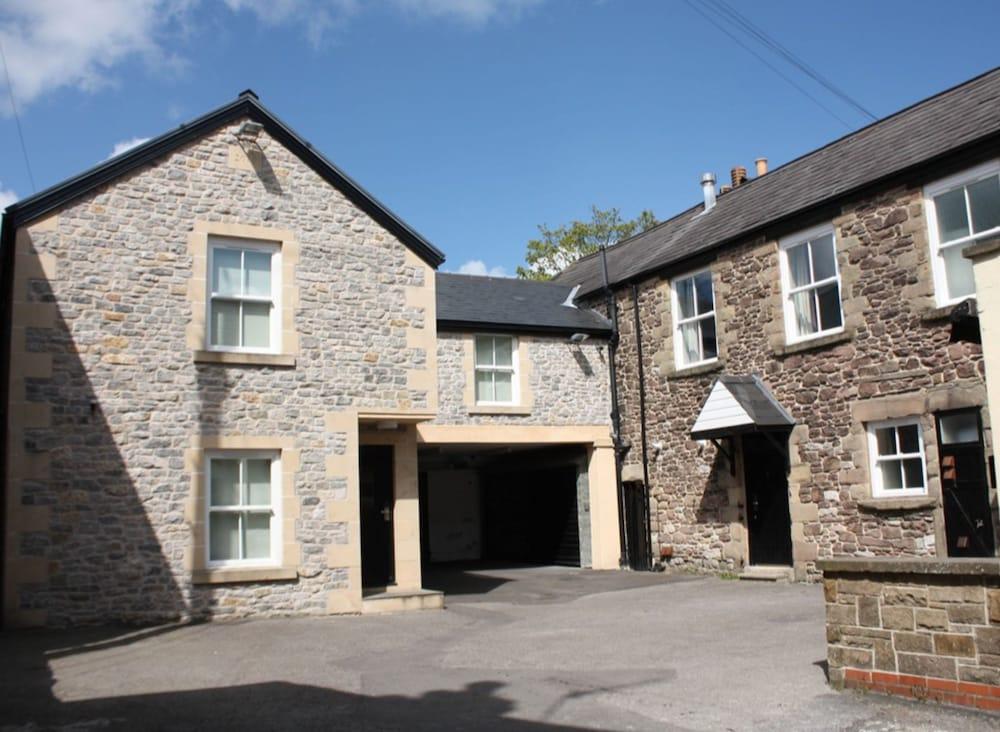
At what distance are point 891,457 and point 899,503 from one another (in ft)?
2.47

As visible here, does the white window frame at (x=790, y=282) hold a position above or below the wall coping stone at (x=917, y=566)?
above

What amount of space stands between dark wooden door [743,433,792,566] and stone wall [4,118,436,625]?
6294 millimetres

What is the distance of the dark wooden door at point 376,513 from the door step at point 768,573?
619 centimetres

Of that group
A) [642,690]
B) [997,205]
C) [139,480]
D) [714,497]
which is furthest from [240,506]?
[997,205]

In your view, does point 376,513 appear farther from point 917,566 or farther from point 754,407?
point 917,566

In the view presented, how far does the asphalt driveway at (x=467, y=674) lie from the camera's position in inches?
278

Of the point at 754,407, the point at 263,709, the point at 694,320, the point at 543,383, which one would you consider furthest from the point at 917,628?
the point at 543,383

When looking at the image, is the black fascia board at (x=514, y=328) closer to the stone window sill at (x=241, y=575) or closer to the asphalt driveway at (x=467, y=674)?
the asphalt driveway at (x=467, y=674)

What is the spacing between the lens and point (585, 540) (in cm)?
2066

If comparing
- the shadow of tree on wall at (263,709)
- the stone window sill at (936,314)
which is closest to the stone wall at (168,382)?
the shadow of tree on wall at (263,709)

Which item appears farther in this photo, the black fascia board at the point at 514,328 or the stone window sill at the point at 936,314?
the black fascia board at the point at 514,328

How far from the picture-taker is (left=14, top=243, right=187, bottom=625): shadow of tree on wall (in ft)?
38.8

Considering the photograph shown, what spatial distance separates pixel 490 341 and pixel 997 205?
32.0ft

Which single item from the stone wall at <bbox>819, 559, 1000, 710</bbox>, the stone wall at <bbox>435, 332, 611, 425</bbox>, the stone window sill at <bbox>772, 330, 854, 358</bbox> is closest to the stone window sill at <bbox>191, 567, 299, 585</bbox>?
the stone wall at <bbox>435, 332, 611, 425</bbox>
